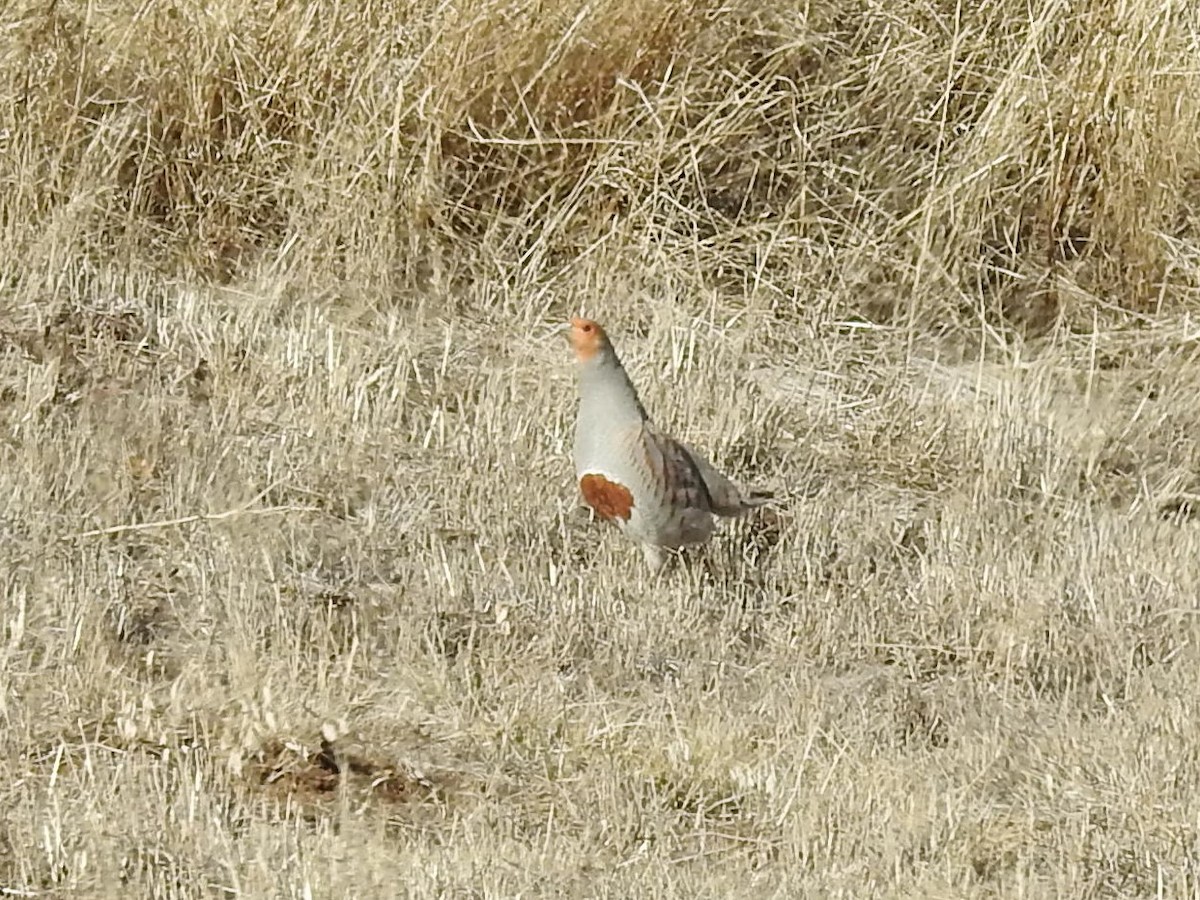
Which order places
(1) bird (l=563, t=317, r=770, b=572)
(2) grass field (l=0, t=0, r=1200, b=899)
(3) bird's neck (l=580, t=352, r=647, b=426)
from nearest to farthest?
1. (2) grass field (l=0, t=0, r=1200, b=899)
2. (1) bird (l=563, t=317, r=770, b=572)
3. (3) bird's neck (l=580, t=352, r=647, b=426)

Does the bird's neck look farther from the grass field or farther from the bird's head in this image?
the grass field

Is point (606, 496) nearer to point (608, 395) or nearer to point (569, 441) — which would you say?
point (608, 395)

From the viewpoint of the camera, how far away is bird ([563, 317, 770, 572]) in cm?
504

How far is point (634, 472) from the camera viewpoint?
5039 millimetres

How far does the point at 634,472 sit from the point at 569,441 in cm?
86

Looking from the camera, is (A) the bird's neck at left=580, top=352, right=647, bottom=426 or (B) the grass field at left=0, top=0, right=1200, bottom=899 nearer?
(B) the grass field at left=0, top=0, right=1200, bottom=899

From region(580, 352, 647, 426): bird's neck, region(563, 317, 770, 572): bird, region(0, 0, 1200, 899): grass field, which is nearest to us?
region(0, 0, 1200, 899): grass field

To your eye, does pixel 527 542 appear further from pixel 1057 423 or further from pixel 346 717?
pixel 1057 423

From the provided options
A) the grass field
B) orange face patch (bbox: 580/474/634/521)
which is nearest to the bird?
orange face patch (bbox: 580/474/634/521)

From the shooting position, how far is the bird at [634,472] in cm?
504

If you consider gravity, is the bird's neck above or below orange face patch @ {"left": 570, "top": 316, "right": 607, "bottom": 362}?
below

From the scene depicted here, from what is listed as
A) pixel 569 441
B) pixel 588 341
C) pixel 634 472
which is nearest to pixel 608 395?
pixel 588 341

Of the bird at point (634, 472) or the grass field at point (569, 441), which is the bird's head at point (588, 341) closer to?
the bird at point (634, 472)

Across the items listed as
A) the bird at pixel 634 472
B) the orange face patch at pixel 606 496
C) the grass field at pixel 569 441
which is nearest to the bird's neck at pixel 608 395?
the bird at pixel 634 472
